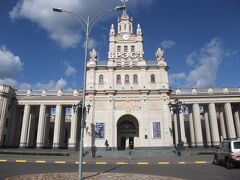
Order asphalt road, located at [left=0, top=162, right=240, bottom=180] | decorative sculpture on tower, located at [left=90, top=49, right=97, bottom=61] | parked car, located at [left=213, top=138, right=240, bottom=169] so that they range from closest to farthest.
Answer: asphalt road, located at [left=0, top=162, right=240, bottom=180], parked car, located at [left=213, top=138, right=240, bottom=169], decorative sculpture on tower, located at [left=90, top=49, right=97, bottom=61]

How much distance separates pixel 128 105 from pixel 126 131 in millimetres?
7546

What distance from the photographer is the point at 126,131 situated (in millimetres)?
55531

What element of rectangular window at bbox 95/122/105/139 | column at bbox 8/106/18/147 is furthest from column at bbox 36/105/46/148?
rectangular window at bbox 95/122/105/139

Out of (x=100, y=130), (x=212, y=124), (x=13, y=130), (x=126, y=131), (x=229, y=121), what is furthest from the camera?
(x=13, y=130)

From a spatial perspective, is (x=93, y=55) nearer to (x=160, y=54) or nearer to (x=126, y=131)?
(x=160, y=54)

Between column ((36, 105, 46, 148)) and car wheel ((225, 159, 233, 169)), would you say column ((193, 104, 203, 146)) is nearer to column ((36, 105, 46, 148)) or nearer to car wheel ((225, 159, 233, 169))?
car wheel ((225, 159, 233, 169))

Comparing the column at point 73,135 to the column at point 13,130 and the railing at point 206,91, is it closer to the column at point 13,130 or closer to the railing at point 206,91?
the column at point 13,130

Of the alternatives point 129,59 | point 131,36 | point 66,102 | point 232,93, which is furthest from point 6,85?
point 232,93

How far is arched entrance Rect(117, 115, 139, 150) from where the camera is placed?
54.4 m

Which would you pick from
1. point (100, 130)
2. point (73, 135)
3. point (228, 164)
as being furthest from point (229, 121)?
point (228, 164)

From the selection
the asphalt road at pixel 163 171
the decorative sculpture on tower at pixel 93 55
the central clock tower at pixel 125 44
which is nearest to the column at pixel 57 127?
the decorative sculpture on tower at pixel 93 55

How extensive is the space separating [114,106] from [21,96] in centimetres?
2523

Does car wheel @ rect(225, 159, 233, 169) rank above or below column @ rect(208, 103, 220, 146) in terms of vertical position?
below

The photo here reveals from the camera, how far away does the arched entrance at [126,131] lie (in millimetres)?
54438
